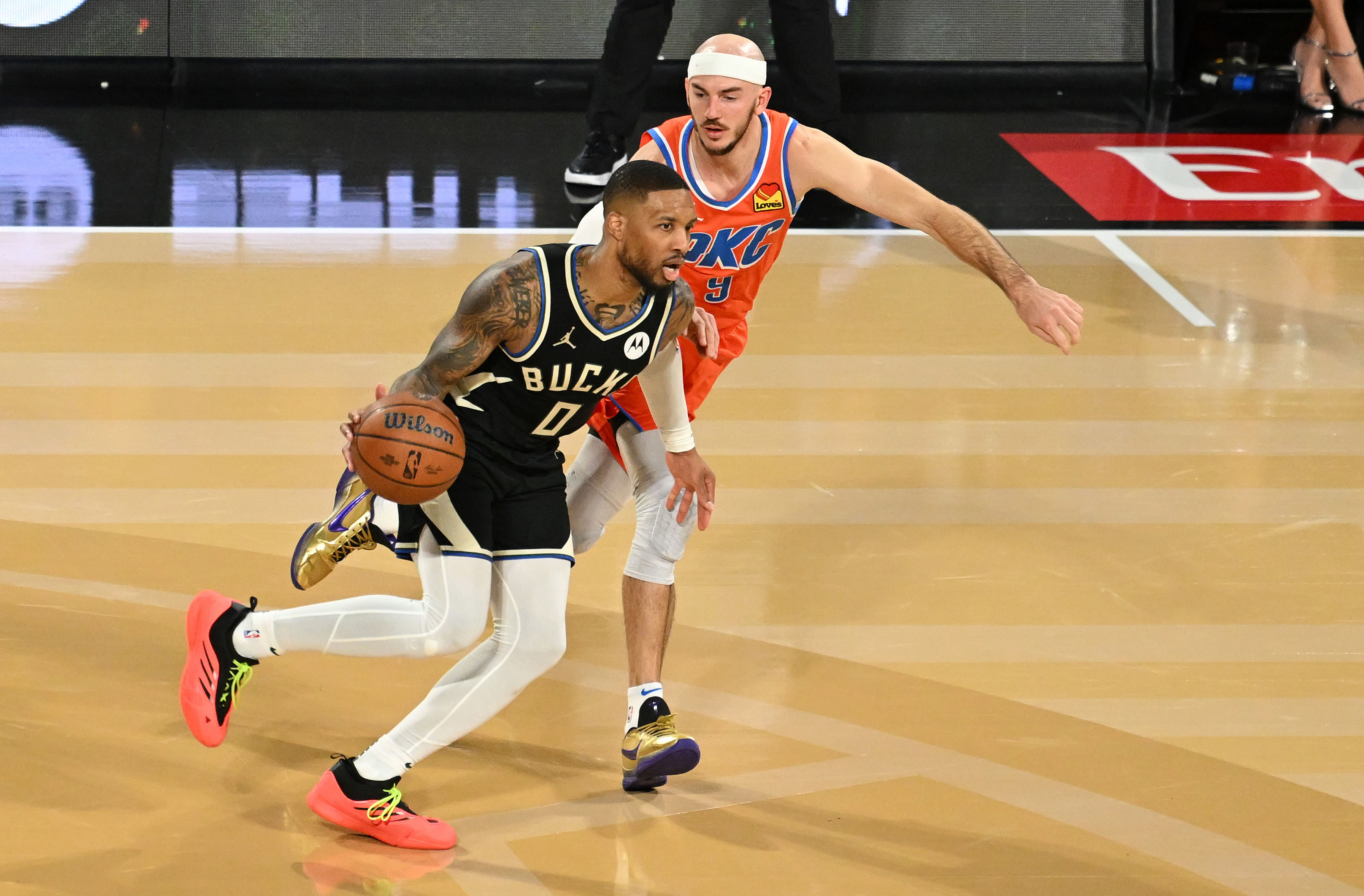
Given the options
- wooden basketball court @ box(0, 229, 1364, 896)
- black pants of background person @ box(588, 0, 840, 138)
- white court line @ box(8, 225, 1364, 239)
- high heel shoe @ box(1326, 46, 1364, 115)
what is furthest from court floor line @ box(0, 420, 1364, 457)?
high heel shoe @ box(1326, 46, 1364, 115)

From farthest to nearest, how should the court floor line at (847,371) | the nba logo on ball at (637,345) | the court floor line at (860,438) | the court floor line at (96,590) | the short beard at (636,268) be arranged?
the court floor line at (847,371), the court floor line at (860,438), the court floor line at (96,590), the nba logo on ball at (637,345), the short beard at (636,268)

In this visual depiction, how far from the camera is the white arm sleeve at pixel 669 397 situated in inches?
159

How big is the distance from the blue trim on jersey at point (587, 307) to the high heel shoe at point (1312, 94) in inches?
365

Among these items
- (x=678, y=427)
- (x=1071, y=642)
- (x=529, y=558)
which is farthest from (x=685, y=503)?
(x=1071, y=642)

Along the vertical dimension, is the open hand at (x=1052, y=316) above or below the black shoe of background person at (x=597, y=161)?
above

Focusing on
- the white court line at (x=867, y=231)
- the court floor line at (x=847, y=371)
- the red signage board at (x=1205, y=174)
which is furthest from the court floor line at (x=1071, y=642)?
the red signage board at (x=1205, y=174)

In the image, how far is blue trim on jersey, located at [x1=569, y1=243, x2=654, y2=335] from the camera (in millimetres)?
3697

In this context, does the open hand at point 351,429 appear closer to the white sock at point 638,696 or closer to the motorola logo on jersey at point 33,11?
the white sock at point 638,696

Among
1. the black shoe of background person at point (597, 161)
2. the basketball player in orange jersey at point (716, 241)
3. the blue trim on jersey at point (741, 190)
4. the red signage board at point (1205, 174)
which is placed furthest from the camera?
the black shoe of background person at point (597, 161)

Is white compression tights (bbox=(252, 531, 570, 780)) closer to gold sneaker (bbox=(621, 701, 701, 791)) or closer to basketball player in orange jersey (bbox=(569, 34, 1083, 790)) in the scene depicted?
gold sneaker (bbox=(621, 701, 701, 791))

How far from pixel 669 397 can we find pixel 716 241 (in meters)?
0.59

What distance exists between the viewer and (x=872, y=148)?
416 inches

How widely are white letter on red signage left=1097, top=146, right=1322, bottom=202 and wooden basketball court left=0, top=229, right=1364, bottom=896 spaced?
156cm

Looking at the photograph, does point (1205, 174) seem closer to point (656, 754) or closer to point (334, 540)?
point (334, 540)
